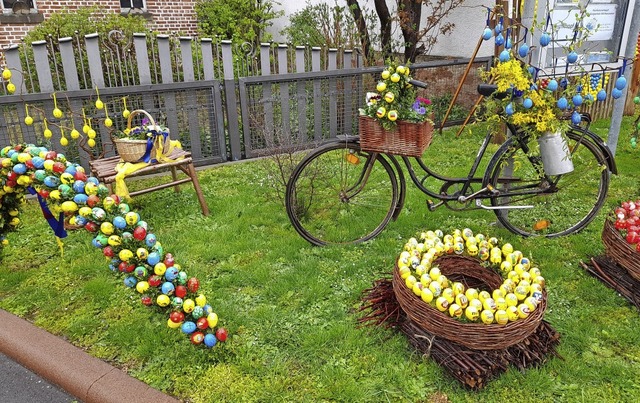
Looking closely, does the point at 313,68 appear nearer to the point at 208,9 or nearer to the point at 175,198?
the point at 175,198

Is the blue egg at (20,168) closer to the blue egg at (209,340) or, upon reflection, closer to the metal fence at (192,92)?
the blue egg at (209,340)

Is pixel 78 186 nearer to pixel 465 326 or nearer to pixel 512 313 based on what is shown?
pixel 465 326

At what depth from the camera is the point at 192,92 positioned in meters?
5.48

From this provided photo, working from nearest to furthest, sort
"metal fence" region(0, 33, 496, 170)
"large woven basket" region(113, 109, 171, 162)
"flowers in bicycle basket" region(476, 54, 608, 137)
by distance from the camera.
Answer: "flowers in bicycle basket" region(476, 54, 608, 137) → "large woven basket" region(113, 109, 171, 162) → "metal fence" region(0, 33, 496, 170)

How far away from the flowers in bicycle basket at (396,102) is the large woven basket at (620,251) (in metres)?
1.36

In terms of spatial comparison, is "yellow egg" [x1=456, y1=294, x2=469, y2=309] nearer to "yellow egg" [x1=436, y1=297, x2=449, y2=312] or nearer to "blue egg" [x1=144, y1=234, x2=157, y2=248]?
"yellow egg" [x1=436, y1=297, x2=449, y2=312]

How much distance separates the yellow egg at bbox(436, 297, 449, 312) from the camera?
2.49 meters

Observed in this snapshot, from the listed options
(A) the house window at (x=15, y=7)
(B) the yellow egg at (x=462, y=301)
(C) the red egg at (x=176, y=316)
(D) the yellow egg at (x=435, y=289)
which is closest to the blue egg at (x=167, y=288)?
(C) the red egg at (x=176, y=316)

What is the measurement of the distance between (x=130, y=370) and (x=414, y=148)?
2155 mm

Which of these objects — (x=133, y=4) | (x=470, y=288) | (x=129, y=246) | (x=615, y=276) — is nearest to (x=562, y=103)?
(x=615, y=276)

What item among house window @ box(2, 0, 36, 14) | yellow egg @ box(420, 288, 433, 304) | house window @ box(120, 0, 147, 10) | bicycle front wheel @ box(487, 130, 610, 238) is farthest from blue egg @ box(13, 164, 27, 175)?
house window @ box(120, 0, 147, 10)

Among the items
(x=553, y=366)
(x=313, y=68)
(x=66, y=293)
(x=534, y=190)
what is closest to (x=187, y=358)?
(x=66, y=293)

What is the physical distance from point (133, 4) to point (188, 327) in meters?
10.4

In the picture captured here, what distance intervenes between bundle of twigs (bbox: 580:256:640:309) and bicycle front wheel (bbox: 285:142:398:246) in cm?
142
